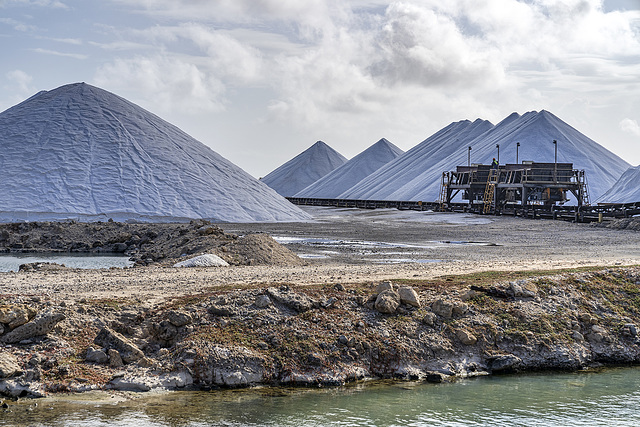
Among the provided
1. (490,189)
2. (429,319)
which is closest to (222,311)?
(429,319)

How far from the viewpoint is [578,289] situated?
544 inches

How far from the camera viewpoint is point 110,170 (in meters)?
51.1

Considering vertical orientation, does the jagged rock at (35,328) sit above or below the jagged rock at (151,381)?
above

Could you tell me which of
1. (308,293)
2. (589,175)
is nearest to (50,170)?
(308,293)

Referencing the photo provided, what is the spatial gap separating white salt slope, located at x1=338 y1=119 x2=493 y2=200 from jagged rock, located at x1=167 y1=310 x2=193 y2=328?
4080 inches

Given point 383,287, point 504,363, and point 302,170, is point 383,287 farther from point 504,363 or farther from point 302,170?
point 302,170

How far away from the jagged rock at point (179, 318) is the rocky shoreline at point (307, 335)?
15 millimetres

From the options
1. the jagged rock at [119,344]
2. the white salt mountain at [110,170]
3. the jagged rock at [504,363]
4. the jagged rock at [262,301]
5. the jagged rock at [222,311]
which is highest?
the white salt mountain at [110,170]

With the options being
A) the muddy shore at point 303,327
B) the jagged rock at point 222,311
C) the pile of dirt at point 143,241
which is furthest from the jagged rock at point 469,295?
the pile of dirt at point 143,241

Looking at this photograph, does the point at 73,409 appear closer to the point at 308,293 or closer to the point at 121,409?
the point at 121,409

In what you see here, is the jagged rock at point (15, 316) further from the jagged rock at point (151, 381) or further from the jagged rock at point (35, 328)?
the jagged rock at point (151, 381)

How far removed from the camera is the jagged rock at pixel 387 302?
38.5 feet

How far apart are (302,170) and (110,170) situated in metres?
136

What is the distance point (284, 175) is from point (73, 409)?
180 metres
